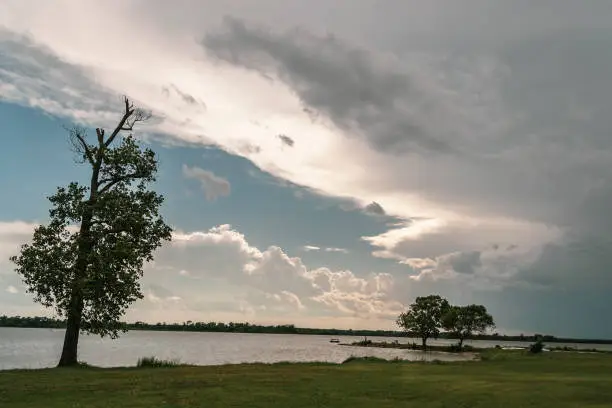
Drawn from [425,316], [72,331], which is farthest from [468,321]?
[72,331]

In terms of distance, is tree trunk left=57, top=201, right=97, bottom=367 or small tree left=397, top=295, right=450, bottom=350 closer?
tree trunk left=57, top=201, right=97, bottom=367

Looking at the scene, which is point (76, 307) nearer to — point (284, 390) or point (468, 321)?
point (284, 390)

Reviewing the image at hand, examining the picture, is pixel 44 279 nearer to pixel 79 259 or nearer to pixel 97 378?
pixel 79 259

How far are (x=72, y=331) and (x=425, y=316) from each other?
432ft

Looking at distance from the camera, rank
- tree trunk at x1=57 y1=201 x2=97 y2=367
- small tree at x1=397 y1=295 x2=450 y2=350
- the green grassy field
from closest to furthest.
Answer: the green grassy field, tree trunk at x1=57 y1=201 x2=97 y2=367, small tree at x1=397 y1=295 x2=450 y2=350

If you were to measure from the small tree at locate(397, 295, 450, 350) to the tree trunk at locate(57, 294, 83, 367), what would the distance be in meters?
130

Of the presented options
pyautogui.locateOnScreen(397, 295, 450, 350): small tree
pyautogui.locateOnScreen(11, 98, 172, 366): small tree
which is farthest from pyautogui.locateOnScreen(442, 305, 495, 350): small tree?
pyautogui.locateOnScreen(11, 98, 172, 366): small tree

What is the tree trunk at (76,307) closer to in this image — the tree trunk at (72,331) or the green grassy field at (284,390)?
the tree trunk at (72,331)

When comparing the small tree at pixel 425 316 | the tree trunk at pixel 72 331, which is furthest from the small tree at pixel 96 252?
the small tree at pixel 425 316

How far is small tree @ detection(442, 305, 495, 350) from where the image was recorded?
175000mm

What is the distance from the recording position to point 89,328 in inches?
1761

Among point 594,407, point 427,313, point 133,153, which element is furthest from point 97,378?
point 427,313

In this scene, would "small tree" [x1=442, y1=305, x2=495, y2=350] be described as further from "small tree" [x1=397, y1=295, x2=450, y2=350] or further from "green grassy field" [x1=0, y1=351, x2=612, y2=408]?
"green grassy field" [x1=0, y1=351, x2=612, y2=408]

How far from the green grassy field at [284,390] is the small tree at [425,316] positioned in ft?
415
